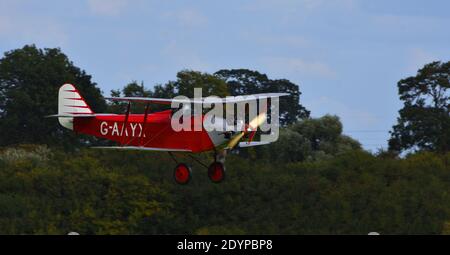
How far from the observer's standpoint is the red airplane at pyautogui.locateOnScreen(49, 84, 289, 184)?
105ft

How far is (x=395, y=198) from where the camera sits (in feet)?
190

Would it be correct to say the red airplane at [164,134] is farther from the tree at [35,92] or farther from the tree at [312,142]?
the tree at [35,92]

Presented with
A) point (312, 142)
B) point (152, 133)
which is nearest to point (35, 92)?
point (312, 142)

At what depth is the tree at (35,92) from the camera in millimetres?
76500

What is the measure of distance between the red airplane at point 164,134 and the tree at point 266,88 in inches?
2203

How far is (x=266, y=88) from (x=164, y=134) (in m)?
61.2

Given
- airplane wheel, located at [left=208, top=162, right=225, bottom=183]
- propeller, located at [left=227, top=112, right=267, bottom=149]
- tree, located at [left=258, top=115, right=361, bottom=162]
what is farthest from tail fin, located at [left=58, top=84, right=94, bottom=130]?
tree, located at [left=258, top=115, right=361, bottom=162]

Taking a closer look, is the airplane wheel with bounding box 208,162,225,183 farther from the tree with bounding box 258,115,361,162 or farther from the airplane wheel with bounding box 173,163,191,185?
the tree with bounding box 258,115,361,162

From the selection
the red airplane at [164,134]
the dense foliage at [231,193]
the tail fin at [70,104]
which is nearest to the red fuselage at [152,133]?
the red airplane at [164,134]

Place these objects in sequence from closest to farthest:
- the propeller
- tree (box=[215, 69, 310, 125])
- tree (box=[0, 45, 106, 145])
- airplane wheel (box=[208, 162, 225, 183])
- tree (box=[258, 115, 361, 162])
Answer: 1. the propeller
2. airplane wheel (box=[208, 162, 225, 183])
3. tree (box=[258, 115, 361, 162])
4. tree (box=[0, 45, 106, 145])
5. tree (box=[215, 69, 310, 125])

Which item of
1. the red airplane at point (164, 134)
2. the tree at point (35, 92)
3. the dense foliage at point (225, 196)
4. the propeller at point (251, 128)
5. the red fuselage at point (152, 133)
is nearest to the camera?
the propeller at point (251, 128)

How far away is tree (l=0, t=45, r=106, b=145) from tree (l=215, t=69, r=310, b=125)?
14167mm
